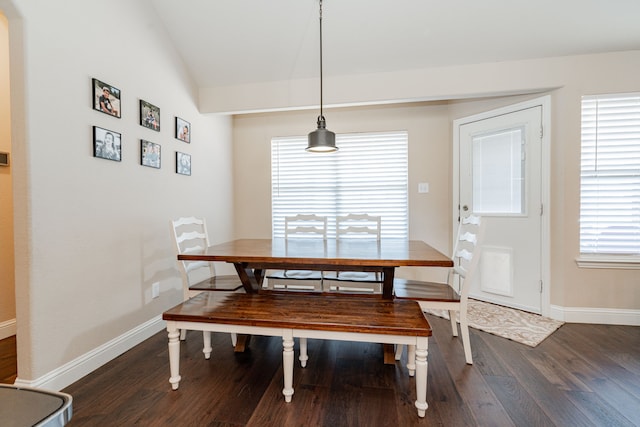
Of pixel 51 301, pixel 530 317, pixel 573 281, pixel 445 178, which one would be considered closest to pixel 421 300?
pixel 530 317

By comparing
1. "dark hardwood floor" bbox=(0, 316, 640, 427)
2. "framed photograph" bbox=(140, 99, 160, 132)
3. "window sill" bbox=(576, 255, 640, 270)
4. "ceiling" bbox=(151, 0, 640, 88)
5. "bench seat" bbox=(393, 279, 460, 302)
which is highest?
"ceiling" bbox=(151, 0, 640, 88)

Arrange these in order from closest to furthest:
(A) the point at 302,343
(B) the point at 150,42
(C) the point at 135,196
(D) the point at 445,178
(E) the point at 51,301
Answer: (E) the point at 51,301
(A) the point at 302,343
(C) the point at 135,196
(B) the point at 150,42
(D) the point at 445,178

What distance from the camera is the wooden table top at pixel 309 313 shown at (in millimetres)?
1411

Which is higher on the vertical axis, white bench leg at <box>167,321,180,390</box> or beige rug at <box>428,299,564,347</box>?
white bench leg at <box>167,321,180,390</box>

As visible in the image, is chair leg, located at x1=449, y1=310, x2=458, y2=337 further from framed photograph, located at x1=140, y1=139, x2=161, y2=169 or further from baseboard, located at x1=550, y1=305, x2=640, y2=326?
→ framed photograph, located at x1=140, y1=139, x2=161, y2=169

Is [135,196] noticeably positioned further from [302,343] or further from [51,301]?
[302,343]

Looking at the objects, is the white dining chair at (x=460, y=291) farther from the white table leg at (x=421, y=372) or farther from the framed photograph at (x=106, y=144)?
the framed photograph at (x=106, y=144)

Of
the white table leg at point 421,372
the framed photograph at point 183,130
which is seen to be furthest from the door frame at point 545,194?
the framed photograph at point 183,130

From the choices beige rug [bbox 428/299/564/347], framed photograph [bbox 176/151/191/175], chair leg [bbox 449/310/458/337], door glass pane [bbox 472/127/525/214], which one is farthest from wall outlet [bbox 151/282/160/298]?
door glass pane [bbox 472/127/525/214]

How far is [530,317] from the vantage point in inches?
104

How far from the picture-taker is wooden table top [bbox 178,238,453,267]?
1.56 metres

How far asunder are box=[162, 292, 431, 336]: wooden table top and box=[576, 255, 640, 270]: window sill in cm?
190

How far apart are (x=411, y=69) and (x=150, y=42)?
228cm

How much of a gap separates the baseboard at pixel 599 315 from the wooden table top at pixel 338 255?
1646 mm
